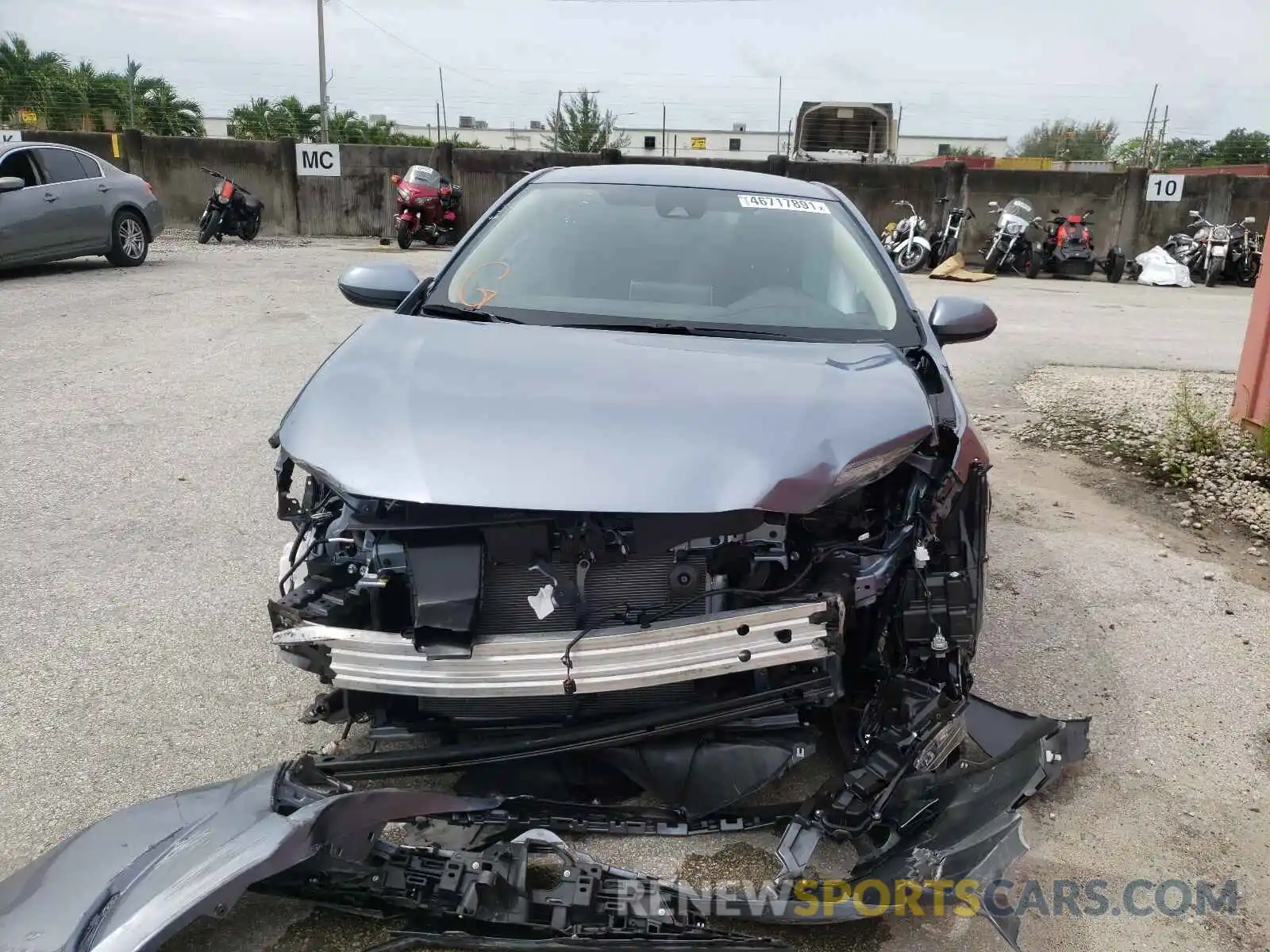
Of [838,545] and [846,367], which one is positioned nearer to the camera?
[838,545]

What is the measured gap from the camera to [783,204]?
12.4 feet

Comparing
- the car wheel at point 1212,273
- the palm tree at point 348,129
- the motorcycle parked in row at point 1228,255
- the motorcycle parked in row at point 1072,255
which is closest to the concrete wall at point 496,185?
the motorcycle parked in row at point 1228,255

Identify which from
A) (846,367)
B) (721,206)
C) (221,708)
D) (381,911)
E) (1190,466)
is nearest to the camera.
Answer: (381,911)

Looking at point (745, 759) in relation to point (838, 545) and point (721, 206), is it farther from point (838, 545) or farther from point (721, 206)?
point (721, 206)

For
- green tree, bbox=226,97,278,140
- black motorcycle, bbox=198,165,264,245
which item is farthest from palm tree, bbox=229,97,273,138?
black motorcycle, bbox=198,165,264,245

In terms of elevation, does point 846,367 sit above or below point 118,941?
above

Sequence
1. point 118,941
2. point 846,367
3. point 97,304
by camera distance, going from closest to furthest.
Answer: point 118,941
point 846,367
point 97,304

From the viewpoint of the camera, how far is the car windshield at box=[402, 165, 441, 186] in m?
16.4

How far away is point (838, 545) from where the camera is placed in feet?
7.79

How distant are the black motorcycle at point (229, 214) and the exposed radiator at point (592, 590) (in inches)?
611

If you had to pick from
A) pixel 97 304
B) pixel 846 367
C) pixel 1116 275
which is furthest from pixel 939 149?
pixel 846 367

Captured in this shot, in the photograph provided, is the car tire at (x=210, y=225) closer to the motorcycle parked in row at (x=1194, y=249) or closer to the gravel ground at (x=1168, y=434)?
the gravel ground at (x=1168, y=434)

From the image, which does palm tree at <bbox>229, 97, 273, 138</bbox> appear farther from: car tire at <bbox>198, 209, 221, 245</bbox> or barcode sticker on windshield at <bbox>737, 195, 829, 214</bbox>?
barcode sticker on windshield at <bbox>737, 195, 829, 214</bbox>

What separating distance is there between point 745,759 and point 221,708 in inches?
66.2
